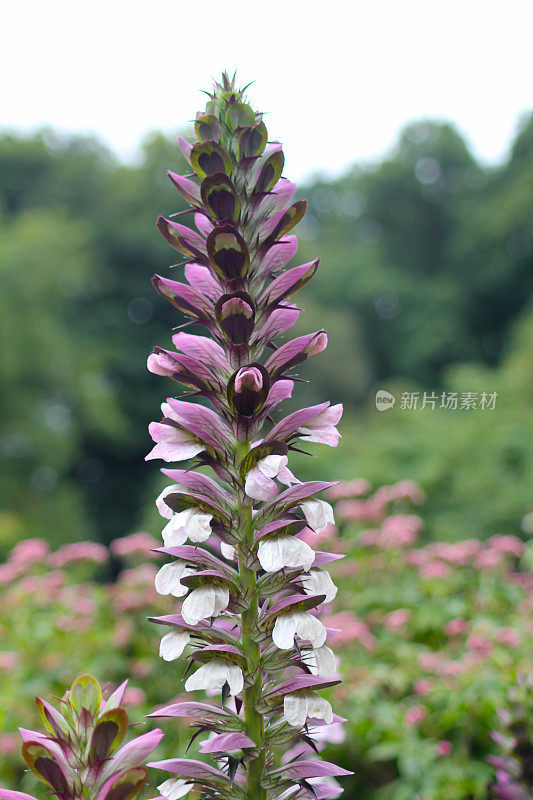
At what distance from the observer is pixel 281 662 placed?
3.67 ft

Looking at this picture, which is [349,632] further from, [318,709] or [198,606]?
[198,606]

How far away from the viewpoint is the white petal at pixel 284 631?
39.8 inches

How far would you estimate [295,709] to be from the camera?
3.42 ft

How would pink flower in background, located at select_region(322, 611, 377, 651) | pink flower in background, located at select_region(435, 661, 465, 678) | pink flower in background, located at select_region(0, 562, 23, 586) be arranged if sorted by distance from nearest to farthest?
pink flower in background, located at select_region(435, 661, 465, 678) → pink flower in background, located at select_region(322, 611, 377, 651) → pink flower in background, located at select_region(0, 562, 23, 586)

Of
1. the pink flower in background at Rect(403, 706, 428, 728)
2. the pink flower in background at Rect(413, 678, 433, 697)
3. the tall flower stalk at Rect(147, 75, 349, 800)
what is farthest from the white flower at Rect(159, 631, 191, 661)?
the pink flower in background at Rect(413, 678, 433, 697)

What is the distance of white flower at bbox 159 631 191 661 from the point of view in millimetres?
1073

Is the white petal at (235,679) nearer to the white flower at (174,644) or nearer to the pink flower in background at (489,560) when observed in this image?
the white flower at (174,644)

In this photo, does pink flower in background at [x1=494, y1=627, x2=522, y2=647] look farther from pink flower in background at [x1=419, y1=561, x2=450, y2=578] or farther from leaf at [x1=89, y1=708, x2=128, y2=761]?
leaf at [x1=89, y1=708, x2=128, y2=761]

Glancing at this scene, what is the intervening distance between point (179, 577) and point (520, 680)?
1.41 metres

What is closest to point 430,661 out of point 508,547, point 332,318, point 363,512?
point 508,547

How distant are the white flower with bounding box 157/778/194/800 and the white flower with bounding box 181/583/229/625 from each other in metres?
0.27

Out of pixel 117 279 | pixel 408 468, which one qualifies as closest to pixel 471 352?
pixel 117 279

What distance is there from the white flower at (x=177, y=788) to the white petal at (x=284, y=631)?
292 millimetres

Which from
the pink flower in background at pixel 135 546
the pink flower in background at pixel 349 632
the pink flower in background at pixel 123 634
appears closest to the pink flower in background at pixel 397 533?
the pink flower in background at pixel 349 632
